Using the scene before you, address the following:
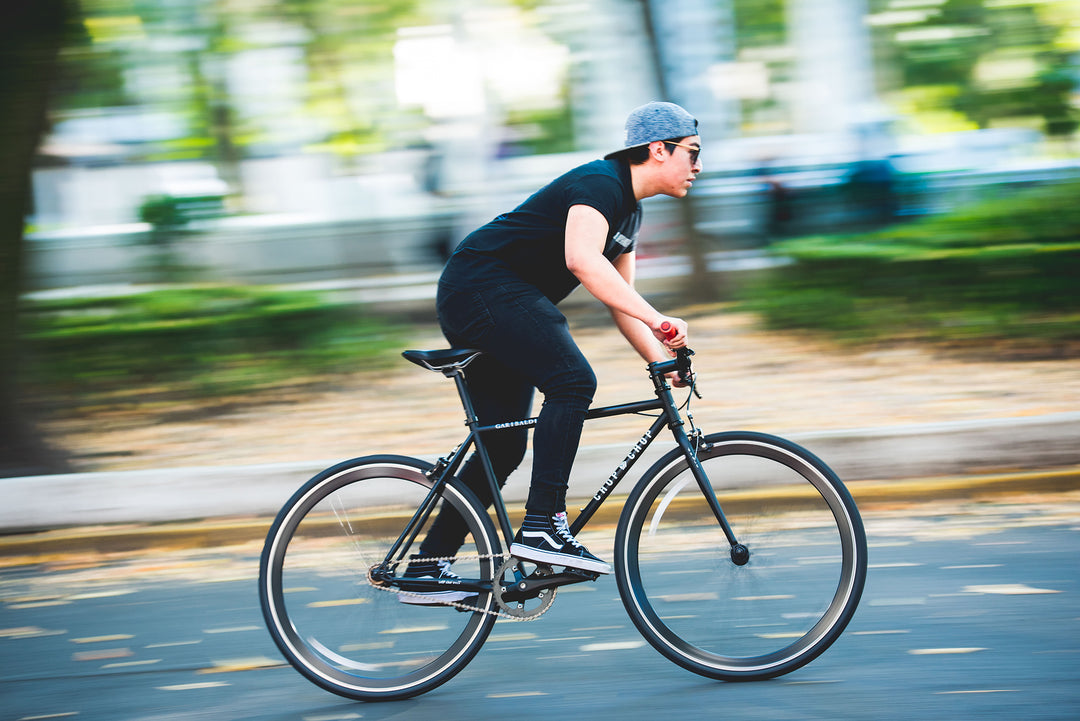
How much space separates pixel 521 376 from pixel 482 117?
25.7ft

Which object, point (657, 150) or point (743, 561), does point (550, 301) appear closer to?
point (657, 150)

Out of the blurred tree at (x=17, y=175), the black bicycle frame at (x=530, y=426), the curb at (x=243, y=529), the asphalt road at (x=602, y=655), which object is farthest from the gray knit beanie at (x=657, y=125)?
the blurred tree at (x=17, y=175)

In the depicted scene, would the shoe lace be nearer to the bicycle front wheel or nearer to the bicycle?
the bicycle

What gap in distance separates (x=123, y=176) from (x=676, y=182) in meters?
8.80

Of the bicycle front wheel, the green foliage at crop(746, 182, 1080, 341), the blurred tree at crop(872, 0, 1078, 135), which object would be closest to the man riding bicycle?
the bicycle front wheel

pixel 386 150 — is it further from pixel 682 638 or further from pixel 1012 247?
pixel 682 638

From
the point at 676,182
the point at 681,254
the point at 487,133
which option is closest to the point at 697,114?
the point at 681,254

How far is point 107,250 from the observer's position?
34.7ft

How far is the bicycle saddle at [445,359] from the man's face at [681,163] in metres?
0.84

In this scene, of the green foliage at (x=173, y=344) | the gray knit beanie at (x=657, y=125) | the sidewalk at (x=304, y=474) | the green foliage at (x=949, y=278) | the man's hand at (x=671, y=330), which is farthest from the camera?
the green foliage at (x=949, y=278)

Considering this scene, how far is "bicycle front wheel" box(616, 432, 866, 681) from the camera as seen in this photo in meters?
3.53

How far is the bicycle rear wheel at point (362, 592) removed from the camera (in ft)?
11.7

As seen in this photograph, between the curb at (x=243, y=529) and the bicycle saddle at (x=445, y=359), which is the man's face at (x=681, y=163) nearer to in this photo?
the bicycle saddle at (x=445, y=359)

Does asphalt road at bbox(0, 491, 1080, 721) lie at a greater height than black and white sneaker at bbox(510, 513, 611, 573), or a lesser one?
lesser
